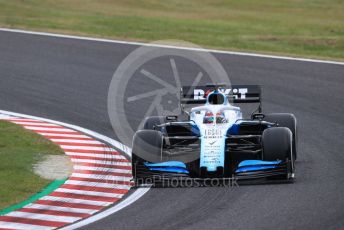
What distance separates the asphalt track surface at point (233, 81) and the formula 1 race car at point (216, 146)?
289 mm

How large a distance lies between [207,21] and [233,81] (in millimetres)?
11569

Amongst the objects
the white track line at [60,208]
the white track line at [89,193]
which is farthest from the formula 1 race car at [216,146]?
the white track line at [60,208]

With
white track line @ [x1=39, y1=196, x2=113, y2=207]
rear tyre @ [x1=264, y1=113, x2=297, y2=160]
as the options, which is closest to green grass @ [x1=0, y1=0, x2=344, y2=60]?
rear tyre @ [x1=264, y1=113, x2=297, y2=160]

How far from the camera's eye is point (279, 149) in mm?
13164

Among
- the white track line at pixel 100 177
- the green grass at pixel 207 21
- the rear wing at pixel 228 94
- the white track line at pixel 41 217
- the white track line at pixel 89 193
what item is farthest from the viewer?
the green grass at pixel 207 21

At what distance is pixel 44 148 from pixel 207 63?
896 cm

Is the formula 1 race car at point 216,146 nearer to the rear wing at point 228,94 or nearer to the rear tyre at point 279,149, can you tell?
the rear tyre at point 279,149

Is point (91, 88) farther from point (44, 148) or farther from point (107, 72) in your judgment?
point (44, 148)

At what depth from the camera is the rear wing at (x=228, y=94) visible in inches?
608

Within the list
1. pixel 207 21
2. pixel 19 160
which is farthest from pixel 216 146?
pixel 207 21

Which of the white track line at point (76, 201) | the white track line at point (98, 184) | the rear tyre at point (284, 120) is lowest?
the white track line at point (76, 201)

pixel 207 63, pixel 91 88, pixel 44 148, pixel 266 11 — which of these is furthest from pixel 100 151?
pixel 266 11

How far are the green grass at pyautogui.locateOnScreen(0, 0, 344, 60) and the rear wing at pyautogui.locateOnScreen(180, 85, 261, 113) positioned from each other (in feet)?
32.5

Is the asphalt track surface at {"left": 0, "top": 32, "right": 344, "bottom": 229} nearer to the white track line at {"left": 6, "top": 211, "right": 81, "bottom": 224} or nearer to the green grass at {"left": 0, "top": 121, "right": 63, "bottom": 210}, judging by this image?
the white track line at {"left": 6, "top": 211, "right": 81, "bottom": 224}
